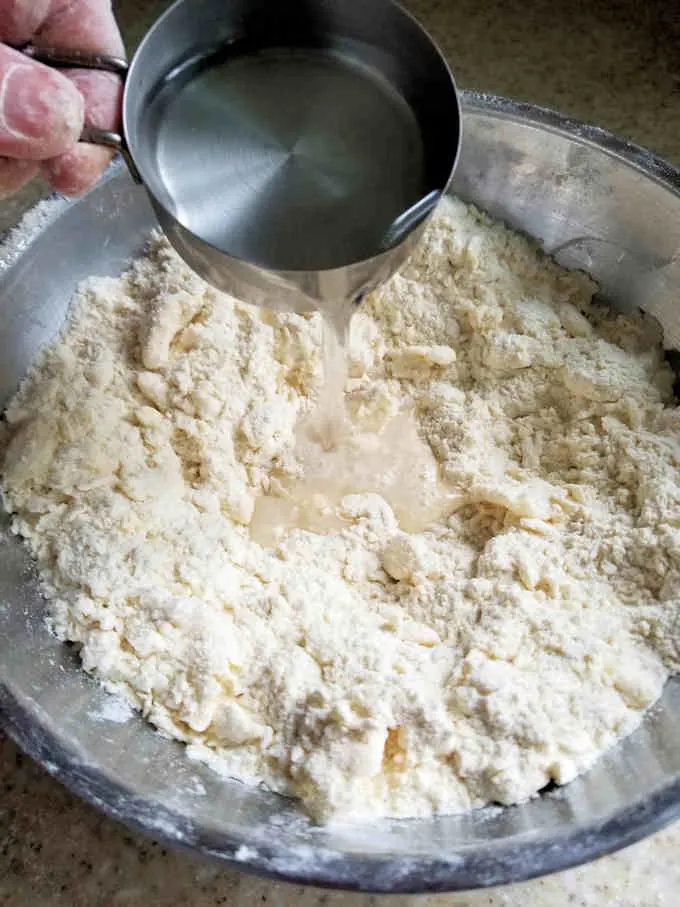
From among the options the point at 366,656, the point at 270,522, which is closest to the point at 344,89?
the point at 270,522

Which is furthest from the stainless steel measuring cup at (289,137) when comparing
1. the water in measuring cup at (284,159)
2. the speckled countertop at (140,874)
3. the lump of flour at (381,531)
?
the speckled countertop at (140,874)

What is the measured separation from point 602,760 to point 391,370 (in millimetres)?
697

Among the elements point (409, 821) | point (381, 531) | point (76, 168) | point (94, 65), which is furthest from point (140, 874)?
point (94, 65)

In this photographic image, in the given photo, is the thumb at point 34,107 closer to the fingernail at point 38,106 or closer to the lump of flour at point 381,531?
the fingernail at point 38,106

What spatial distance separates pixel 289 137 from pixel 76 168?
280mm

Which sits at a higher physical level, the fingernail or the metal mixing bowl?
the fingernail

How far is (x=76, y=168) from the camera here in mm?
1190

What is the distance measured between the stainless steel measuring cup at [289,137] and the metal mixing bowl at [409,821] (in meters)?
0.28

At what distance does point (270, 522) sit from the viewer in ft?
4.56

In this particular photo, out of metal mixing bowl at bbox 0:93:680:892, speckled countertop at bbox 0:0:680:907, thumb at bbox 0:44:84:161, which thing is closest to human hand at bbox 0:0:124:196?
thumb at bbox 0:44:84:161

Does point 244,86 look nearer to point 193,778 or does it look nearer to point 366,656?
point 366,656

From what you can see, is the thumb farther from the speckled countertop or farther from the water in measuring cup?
the speckled countertop

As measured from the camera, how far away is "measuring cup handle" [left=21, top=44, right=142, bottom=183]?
43.1 inches

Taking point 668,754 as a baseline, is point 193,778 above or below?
below
